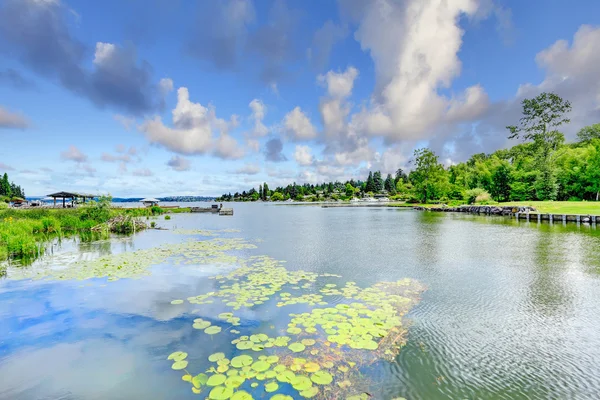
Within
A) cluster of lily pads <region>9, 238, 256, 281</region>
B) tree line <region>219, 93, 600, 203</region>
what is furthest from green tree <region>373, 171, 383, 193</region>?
cluster of lily pads <region>9, 238, 256, 281</region>

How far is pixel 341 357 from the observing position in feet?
18.1

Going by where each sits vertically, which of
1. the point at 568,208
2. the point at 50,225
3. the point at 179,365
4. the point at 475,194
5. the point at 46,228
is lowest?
the point at 179,365

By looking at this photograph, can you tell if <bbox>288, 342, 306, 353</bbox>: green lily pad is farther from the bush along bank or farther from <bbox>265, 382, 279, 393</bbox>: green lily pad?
the bush along bank

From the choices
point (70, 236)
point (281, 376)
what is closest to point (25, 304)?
point (281, 376)

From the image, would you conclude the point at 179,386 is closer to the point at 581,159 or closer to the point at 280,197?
the point at 581,159

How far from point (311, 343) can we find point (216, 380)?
202cm

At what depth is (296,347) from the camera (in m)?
5.86

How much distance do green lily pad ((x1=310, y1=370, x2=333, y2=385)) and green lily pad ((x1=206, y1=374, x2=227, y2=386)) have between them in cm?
146

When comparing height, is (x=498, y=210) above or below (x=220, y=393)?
above

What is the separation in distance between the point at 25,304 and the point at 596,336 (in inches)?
586

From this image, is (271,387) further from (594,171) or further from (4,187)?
(4,187)

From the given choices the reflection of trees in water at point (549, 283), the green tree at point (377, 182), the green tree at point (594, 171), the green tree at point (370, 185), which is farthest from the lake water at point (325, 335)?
the green tree at point (377, 182)

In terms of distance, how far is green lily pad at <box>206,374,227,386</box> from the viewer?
4.75 meters

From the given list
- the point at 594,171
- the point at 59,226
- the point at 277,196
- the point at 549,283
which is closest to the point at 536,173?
the point at 594,171
